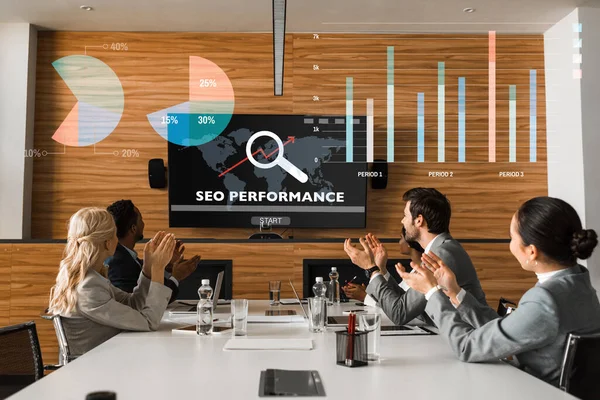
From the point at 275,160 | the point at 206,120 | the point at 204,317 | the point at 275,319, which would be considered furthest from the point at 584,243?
the point at 206,120

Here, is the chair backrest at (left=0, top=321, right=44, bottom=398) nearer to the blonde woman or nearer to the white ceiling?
the blonde woman

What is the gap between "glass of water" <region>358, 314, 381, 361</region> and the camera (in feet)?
5.82

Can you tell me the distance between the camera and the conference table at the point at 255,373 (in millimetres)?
1417

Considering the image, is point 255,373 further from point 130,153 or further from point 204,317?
point 130,153

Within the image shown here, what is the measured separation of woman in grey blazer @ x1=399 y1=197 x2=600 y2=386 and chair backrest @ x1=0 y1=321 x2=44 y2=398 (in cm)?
129

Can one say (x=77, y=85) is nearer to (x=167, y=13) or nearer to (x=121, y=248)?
(x=167, y=13)

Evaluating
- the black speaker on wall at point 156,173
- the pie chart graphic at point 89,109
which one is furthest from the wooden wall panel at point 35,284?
the pie chart graphic at point 89,109

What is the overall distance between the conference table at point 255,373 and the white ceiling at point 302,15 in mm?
3552

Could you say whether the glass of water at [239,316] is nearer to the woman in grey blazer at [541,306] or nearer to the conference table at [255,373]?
the conference table at [255,373]

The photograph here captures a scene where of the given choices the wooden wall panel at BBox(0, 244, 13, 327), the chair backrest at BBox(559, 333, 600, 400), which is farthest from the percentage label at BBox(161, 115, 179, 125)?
the chair backrest at BBox(559, 333, 600, 400)

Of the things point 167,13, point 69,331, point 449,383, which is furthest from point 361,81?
point 449,383

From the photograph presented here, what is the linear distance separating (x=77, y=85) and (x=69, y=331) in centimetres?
370

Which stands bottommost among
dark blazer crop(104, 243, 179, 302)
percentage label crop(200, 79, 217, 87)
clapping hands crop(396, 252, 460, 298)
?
dark blazer crop(104, 243, 179, 302)

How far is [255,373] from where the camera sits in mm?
1609
